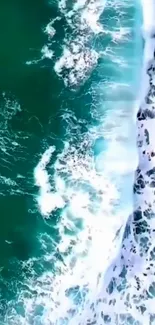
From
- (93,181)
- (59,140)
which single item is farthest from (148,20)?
(93,181)

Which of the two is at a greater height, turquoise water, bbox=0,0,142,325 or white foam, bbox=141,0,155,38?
white foam, bbox=141,0,155,38

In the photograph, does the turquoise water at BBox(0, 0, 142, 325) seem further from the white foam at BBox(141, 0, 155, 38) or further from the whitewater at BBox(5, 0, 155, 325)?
the white foam at BBox(141, 0, 155, 38)

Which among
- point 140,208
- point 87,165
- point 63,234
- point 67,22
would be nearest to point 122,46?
point 67,22

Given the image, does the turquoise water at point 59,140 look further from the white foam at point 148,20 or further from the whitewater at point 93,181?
the white foam at point 148,20

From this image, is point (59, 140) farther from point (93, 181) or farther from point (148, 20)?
point (148, 20)

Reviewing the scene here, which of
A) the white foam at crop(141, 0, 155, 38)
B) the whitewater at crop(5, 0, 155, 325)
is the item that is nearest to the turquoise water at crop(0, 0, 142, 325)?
the whitewater at crop(5, 0, 155, 325)

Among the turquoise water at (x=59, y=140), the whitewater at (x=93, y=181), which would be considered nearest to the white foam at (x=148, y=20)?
the whitewater at (x=93, y=181)
